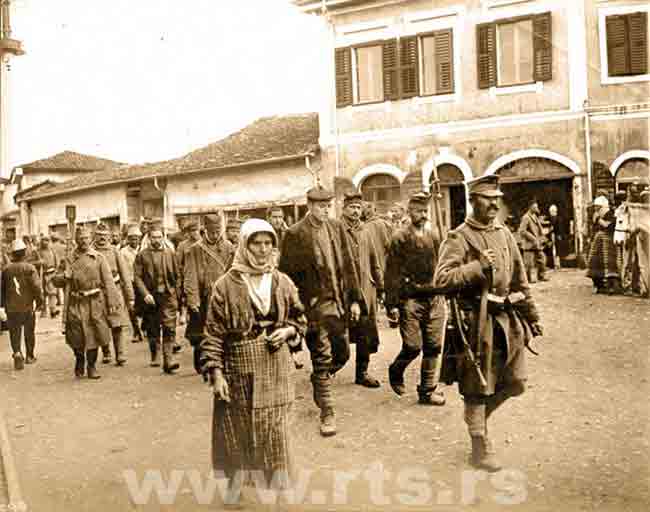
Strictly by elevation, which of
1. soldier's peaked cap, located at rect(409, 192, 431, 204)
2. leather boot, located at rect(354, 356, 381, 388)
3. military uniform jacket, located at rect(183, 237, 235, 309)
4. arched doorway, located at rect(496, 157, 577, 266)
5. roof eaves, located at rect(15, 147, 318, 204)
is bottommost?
leather boot, located at rect(354, 356, 381, 388)

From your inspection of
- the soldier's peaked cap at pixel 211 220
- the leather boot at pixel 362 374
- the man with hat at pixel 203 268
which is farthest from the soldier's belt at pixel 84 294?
the leather boot at pixel 362 374

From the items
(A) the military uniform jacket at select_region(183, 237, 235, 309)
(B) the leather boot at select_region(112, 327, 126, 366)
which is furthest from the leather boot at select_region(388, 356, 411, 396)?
(B) the leather boot at select_region(112, 327, 126, 366)

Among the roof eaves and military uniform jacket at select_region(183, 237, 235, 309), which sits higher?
the roof eaves

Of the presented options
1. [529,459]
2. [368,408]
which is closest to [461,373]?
[529,459]

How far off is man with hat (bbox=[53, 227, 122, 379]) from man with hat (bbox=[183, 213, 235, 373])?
1.46m

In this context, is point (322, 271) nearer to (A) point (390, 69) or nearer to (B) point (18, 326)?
(B) point (18, 326)

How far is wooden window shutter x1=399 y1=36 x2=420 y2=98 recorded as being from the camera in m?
16.1

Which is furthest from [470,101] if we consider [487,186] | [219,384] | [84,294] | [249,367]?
[219,384]

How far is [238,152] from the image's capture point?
65.6 ft

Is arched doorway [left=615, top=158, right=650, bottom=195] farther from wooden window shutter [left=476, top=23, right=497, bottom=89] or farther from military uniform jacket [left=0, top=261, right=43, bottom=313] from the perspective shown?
military uniform jacket [left=0, top=261, right=43, bottom=313]

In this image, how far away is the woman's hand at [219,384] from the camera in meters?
4.32

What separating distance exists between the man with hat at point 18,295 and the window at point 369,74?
29.7 ft

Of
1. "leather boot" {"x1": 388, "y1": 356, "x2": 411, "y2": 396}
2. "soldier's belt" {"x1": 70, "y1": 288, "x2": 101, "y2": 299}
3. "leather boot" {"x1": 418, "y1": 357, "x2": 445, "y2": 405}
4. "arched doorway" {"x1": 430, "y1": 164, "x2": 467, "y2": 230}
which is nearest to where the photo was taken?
"leather boot" {"x1": 418, "y1": 357, "x2": 445, "y2": 405}

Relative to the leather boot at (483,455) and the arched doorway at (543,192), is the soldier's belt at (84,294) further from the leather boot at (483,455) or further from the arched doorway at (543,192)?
the arched doorway at (543,192)
